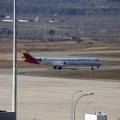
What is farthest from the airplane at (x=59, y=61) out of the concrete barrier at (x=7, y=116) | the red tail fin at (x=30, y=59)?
the concrete barrier at (x=7, y=116)

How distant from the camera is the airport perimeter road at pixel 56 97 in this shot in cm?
6412

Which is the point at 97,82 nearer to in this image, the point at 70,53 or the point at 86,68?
the point at 86,68

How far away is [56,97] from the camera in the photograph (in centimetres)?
7562

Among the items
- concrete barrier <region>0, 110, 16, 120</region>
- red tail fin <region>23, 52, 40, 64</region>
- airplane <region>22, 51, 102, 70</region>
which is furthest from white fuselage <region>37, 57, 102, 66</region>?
concrete barrier <region>0, 110, 16, 120</region>

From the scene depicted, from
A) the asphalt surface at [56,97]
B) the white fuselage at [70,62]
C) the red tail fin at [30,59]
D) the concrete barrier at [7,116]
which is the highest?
the red tail fin at [30,59]

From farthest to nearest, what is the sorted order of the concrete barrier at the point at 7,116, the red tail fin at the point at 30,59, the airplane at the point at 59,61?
the red tail fin at the point at 30,59, the airplane at the point at 59,61, the concrete barrier at the point at 7,116

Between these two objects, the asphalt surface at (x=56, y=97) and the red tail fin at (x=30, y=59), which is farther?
the red tail fin at (x=30, y=59)

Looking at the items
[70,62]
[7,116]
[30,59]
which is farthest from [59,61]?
[7,116]

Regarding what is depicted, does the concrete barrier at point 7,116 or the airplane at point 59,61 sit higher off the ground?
the airplane at point 59,61

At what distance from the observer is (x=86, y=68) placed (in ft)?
387

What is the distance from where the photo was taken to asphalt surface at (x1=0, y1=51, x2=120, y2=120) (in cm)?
6412

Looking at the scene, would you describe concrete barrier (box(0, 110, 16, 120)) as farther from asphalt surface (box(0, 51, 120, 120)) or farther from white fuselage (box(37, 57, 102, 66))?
white fuselage (box(37, 57, 102, 66))

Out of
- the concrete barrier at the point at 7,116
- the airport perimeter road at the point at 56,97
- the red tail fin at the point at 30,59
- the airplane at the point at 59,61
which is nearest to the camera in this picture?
the concrete barrier at the point at 7,116

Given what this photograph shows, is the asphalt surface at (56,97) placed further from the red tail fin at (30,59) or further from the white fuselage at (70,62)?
the white fuselage at (70,62)
